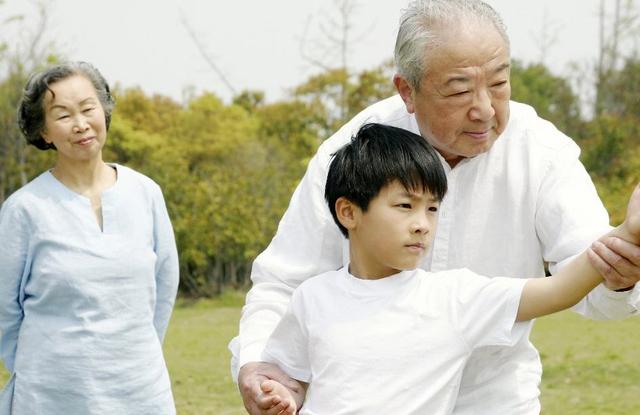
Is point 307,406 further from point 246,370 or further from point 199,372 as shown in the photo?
point 199,372

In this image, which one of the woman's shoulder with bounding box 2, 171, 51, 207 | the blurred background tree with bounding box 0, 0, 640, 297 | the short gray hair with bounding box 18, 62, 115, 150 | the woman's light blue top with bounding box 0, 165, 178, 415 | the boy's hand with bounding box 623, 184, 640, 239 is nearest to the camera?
the boy's hand with bounding box 623, 184, 640, 239

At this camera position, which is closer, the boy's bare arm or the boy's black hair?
the boy's bare arm

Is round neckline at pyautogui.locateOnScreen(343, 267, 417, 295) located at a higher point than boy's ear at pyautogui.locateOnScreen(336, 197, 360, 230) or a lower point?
lower

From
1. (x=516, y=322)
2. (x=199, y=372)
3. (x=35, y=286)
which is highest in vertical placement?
(x=516, y=322)

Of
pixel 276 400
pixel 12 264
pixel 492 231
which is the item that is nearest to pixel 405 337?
pixel 276 400

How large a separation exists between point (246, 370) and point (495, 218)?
0.83 metres

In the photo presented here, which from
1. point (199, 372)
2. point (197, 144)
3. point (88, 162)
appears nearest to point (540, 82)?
point (197, 144)

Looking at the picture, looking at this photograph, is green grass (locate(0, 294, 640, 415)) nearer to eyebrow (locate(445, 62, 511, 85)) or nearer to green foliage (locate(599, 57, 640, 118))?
eyebrow (locate(445, 62, 511, 85))

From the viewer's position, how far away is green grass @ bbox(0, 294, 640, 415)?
897 cm

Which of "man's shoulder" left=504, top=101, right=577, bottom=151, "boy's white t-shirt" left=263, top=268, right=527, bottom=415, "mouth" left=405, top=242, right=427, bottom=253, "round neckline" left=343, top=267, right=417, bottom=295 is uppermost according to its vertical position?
"man's shoulder" left=504, top=101, right=577, bottom=151

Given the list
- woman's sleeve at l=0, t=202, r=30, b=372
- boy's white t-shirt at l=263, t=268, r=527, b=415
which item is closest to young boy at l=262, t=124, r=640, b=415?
boy's white t-shirt at l=263, t=268, r=527, b=415

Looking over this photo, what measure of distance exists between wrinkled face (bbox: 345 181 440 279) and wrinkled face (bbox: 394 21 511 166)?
0.96 feet

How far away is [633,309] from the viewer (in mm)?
2775

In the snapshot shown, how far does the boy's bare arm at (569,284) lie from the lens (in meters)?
2.45
